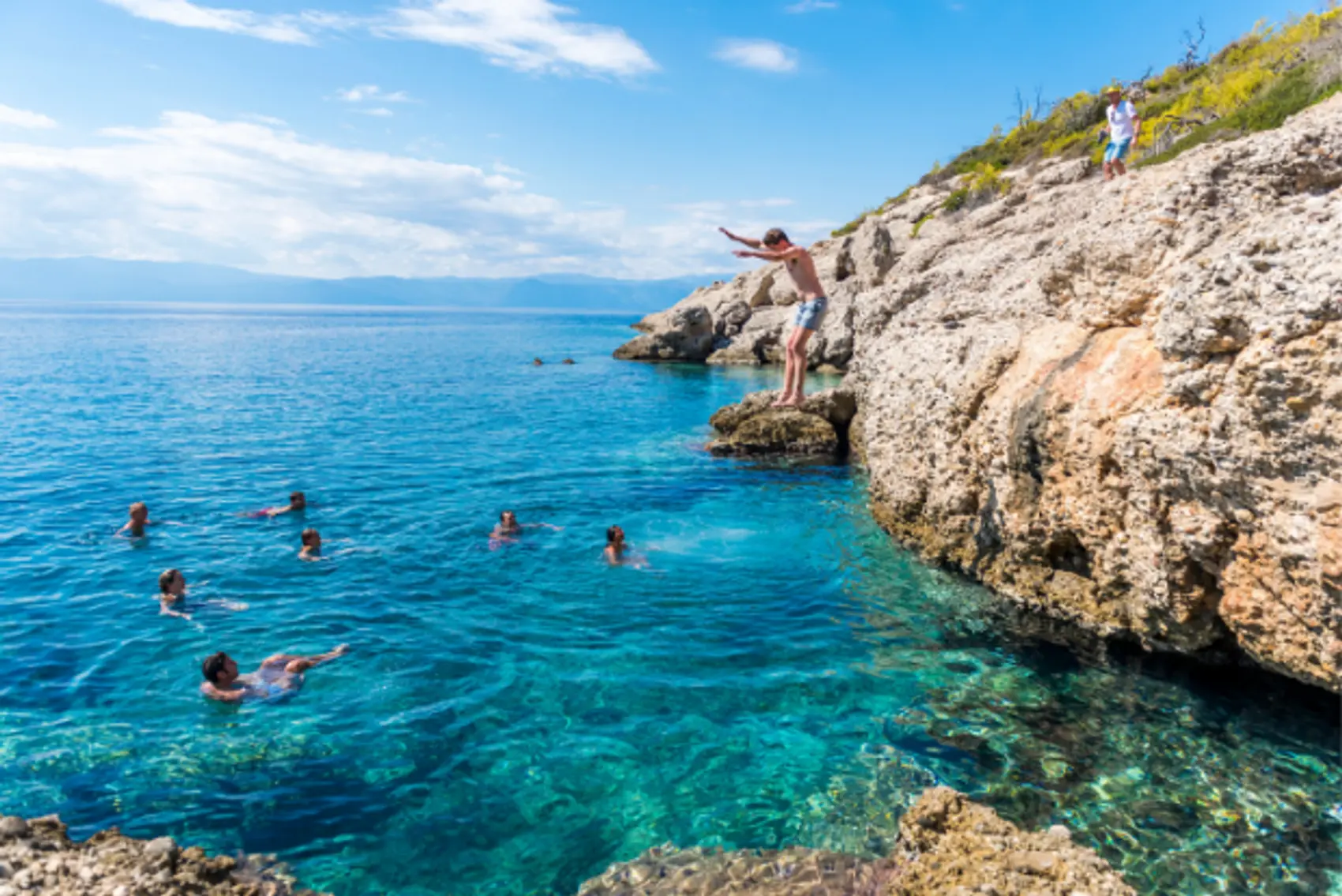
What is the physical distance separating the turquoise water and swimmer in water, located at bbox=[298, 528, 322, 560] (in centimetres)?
34

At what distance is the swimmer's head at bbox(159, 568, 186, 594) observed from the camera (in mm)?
12922

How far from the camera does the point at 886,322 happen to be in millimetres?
20828

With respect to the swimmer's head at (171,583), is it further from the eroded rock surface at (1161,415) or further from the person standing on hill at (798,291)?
the eroded rock surface at (1161,415)

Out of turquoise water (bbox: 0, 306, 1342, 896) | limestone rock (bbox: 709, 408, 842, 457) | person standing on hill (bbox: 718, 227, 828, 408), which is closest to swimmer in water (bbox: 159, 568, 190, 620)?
turquoise water (bbox: 0, 306, 1342, 896)

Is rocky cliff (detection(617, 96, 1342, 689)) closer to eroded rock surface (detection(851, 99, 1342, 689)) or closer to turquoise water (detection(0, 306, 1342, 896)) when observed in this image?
eroded rock surface (detection(851, 99, 1342, 689))

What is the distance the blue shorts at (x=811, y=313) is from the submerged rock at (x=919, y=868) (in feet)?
25.3

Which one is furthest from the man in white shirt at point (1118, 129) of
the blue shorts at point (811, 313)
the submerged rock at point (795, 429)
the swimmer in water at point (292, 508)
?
the swimmer in water at point (292, 508)

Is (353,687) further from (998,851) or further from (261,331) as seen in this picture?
(261,331)

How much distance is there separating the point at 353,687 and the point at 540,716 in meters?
2.66

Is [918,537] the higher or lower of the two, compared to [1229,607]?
lower

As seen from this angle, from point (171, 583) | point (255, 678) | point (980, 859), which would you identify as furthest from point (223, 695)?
point (980, 859)

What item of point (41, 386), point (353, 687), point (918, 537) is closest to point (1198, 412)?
point (918, 537)

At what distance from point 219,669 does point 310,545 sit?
5.55 metres

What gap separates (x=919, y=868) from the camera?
6336mm
